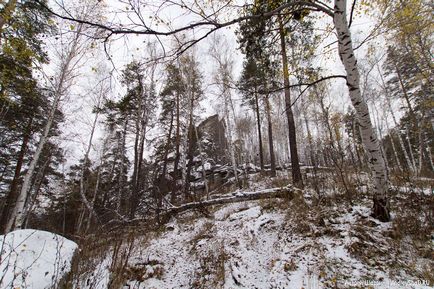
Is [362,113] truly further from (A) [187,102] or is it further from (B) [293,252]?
(A) [187,102]

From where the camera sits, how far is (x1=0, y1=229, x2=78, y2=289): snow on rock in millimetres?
2203

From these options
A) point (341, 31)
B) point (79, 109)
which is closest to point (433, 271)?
point (341, 31)

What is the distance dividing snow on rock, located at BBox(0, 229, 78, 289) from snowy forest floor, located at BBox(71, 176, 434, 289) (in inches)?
10.4

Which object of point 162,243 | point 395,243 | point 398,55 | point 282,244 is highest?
point 398,55

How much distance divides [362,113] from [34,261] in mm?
5129

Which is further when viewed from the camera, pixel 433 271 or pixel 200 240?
pixel 200 240

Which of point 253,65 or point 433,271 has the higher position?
point 253,65

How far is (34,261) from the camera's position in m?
2.10

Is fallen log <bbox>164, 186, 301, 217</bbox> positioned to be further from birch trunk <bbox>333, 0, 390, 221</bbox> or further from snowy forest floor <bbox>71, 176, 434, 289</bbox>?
birch trunk <bbox>333, 0, 390, 221</bbox>

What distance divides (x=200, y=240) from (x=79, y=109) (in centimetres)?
1160

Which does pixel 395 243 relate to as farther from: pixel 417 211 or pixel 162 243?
pixel 162 243

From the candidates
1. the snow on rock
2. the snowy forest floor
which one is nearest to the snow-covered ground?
the snowy forest floor

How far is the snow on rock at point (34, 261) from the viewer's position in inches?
86.7

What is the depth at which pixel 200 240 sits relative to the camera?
4.57 metres
